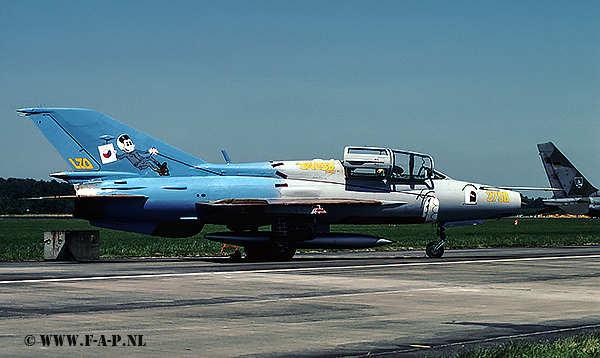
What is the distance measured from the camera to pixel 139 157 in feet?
85.6

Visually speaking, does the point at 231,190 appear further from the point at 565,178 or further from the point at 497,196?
the point at 565,178

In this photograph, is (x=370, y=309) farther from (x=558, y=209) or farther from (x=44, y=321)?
(x=558, y=209)

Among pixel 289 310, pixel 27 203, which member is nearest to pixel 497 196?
pixel 289 310

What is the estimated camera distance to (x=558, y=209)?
154 ft

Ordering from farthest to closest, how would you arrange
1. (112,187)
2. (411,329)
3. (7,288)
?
1. (112,187)
2. (7,288)
3. (411,329)

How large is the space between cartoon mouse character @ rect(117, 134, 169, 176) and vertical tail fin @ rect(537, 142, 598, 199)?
30.9 metres

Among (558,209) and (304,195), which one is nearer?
(304,195)

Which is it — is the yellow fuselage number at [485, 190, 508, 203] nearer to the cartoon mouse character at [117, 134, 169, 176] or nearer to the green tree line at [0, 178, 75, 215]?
the cartoon mouse character at [117, 134, 169, 176]

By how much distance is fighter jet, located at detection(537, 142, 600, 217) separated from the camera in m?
47.1

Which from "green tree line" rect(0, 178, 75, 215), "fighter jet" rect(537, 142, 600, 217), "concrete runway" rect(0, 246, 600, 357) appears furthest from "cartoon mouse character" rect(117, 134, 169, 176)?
"green tree line" rect(0, 178, 75, 215)

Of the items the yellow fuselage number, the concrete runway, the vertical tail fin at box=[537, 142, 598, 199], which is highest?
the vertical tail fin at box=[537, 142, 598, 199]

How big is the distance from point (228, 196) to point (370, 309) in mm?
14239

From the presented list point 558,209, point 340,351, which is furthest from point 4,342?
point 558,209

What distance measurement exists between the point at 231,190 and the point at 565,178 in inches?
1174
